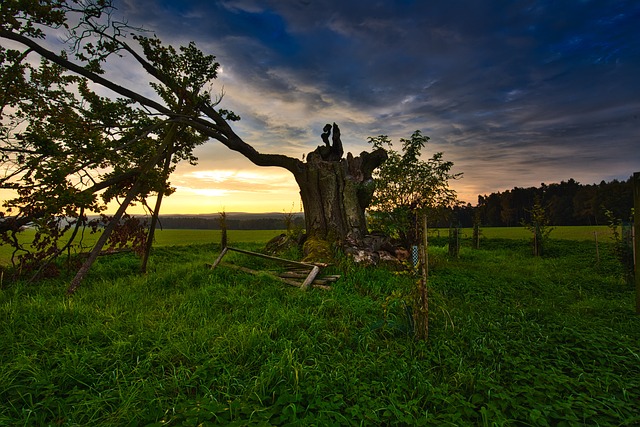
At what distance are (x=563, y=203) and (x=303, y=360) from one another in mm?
75794

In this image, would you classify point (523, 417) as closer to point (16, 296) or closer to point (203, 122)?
point (16, 296)

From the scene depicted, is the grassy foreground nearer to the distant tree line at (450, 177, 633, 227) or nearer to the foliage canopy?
the foliage canopy

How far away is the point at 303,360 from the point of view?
3.81m

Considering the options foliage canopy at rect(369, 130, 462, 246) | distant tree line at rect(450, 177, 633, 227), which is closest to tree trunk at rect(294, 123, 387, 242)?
foliage canopy at rect(369, 130, 462, 246)

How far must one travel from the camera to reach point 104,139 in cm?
801

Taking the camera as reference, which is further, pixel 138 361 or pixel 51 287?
pixel 51 287

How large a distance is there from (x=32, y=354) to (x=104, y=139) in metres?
6.01

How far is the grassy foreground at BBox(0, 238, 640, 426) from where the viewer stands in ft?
9.37

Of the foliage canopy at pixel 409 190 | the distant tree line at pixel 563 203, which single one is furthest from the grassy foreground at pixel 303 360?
the distant tree line at pixel 563 203

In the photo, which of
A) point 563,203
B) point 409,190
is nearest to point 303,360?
point 409,190

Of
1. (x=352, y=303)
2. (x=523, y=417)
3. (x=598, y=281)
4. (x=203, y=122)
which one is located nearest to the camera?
(x=523, y=417)

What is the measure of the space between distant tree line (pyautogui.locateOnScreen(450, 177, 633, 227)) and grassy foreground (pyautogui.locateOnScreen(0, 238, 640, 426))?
1398 inches

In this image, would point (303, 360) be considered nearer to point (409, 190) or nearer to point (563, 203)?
point (409, 190)

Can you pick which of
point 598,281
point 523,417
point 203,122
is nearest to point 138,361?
point 523,417
